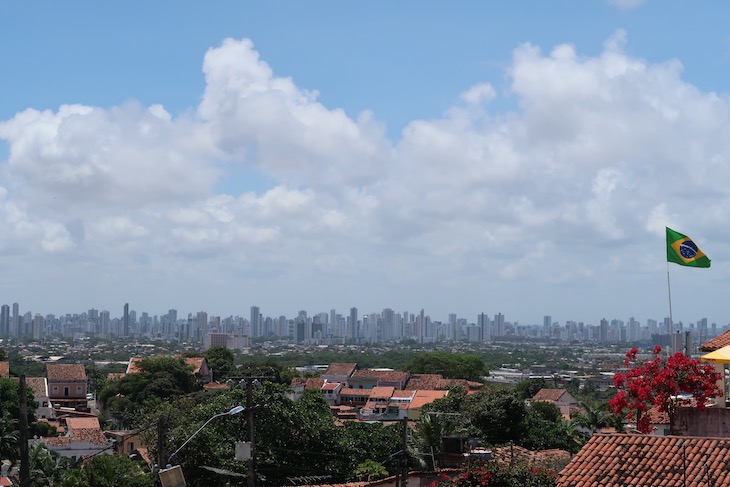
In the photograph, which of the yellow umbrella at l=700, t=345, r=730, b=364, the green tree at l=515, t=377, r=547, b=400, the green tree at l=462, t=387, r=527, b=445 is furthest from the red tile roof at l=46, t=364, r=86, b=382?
the yellow umbrella at l=700, t=345, r=730, b=364

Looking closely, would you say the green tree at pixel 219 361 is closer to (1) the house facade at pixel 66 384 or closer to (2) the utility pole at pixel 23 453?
(1) the house facade at pixel 66 384

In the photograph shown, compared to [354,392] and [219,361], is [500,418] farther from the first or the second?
[219,361]

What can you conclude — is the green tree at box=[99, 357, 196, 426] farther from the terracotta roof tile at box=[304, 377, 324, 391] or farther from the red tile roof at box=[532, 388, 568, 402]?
the red tile roof at box=[532, 388, 568, 402]

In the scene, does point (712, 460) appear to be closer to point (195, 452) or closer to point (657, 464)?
point (657, 464)

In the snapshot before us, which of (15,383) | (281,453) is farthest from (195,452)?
(15,383)

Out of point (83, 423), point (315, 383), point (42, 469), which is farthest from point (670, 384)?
point (315, 383)
